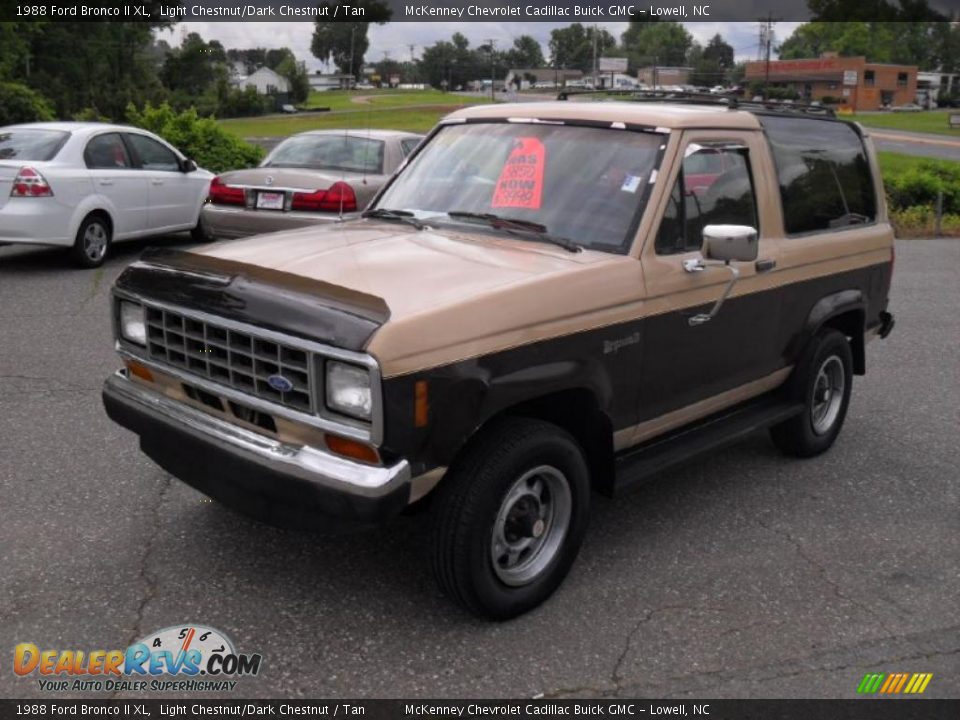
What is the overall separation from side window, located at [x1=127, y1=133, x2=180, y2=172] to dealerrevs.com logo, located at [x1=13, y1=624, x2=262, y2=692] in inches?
366

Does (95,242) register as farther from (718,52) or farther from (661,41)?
(718,52)

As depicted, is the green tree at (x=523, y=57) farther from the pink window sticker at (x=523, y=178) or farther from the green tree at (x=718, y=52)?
the green tree at (x=718, y=52)

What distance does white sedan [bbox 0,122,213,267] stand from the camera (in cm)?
1028

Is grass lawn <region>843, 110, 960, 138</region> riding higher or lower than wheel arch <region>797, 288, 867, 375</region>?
higher

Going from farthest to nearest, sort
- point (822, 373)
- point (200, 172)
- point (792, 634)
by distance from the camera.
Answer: point (200, 172)
point (822, 373)
point (792, 634)

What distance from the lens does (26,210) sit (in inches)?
404

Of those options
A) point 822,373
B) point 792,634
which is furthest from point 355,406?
point 822,373

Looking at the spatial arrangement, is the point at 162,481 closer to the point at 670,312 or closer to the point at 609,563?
the point at 609,563

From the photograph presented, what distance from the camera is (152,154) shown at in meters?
12.1

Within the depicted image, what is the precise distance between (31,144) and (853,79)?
6546 cm

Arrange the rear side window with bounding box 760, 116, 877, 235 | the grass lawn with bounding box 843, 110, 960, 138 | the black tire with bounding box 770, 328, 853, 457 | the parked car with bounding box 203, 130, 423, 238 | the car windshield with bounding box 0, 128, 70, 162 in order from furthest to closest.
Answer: the grass lawn with bounding box 843, 110, 960, 138 < the car windshield with bounding box 0, 128, 70, 162 < the parked car with bounding box 203, 130, 423, 238 < the black tire with bounding box 770, 328, 853, 457 < the rear side window with bounding box 760, 116, 877, 235

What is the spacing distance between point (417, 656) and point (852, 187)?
12.9ft

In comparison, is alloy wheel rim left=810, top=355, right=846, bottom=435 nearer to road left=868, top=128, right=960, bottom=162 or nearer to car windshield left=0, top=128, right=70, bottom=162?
car windshield left=0, top=128, right=70, bottom=162

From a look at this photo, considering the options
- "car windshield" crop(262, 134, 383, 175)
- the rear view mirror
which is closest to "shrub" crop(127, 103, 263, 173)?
"car windshield" crop(262, 134, 383, 175)
